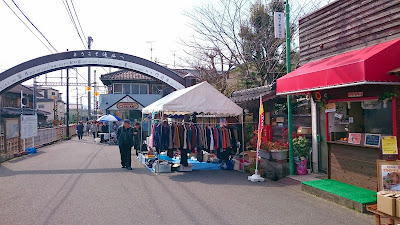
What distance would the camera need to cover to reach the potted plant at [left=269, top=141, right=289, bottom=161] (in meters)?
9.42

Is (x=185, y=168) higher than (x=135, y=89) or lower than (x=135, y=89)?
lower

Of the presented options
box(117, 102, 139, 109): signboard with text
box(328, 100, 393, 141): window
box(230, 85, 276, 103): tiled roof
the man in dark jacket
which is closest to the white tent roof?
box(230, 85, 276, 103): tiled roof

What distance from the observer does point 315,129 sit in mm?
9211

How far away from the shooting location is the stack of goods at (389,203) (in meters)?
4.57

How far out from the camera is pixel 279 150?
372 inches

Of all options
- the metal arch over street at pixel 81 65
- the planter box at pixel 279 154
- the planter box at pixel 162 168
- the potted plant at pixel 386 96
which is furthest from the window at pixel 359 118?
the metal arch over street at pixel 81 65

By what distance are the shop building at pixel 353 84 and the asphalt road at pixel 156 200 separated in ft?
4.51

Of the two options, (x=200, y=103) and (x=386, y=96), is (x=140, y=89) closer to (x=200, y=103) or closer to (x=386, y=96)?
(x=200, y=103)

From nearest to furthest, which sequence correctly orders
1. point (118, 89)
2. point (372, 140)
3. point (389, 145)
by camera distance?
point (389, 145) → point (372, 140) → point (118, 89)

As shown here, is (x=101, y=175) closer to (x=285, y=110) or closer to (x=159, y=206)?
(x=159, y=206)

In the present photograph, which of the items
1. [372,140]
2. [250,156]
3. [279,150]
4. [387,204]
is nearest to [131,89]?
[250,156]

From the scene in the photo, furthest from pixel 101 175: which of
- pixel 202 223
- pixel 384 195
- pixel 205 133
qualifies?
pixel 384 195

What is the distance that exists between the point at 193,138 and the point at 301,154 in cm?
366

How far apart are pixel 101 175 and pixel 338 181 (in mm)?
7148
